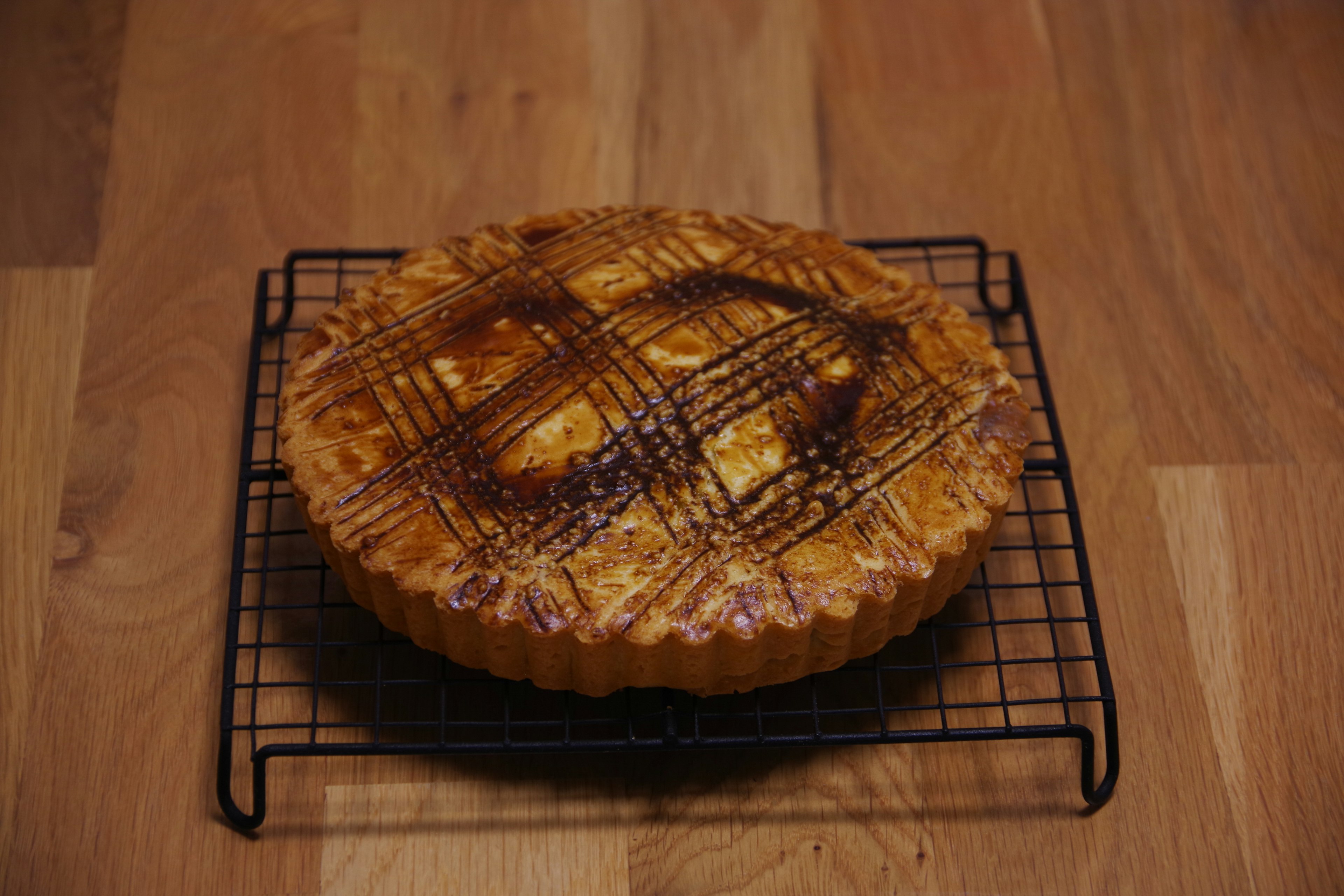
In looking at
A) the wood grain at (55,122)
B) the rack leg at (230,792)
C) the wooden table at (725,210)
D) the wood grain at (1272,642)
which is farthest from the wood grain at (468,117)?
the wood grain at (1272,642)

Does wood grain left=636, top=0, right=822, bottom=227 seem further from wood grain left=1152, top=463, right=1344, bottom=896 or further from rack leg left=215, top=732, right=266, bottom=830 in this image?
rack leg left=215, top=732, right=266, bottom=830

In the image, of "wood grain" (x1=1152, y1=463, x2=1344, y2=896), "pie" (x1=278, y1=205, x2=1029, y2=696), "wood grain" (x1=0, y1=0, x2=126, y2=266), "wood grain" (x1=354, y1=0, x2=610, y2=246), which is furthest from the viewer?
"wood grain" (x1=354, y1=0, x2=610, y2=246)

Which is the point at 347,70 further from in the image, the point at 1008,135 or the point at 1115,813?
the point at 1115,813

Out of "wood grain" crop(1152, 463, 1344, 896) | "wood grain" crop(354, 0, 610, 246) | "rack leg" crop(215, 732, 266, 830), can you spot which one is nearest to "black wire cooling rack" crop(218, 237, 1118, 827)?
"rack leg" crop(215, 732, 266, 830)

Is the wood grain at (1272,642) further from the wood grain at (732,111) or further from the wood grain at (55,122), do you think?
the wood grain at (55,122)

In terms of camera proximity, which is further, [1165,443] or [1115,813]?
[1165,443]

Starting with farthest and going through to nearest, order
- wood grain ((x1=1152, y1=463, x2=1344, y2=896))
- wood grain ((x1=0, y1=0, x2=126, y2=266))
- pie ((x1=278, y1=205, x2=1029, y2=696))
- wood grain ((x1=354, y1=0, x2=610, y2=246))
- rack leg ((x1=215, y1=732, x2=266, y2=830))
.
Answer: wood grain ((x1=354, y1=0, x2=610, y2=246))
wood grain ((x1=0, y1=0, x2=126, y2=266))
wood grain ((x1=1152, y1=463, x2=1344, y2=896))
rack leg ((x1=215, y1=732, x2=266, y2=830))
pie ((x1=278, y1=205, x2=1029, y2=696))

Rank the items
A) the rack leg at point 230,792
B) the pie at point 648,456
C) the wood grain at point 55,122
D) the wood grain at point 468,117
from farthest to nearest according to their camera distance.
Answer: the wood grain at point 468,117, the wood grain at point 55,122, the rack leg at point 230,792, the pie at point 648,456

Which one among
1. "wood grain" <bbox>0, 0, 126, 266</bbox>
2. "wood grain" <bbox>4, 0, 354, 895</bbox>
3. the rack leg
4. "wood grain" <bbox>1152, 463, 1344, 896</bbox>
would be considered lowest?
"wood grain" <bbox>1152, 463, 1344, 896</bbox>

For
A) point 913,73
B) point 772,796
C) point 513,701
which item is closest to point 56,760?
point 513,701
